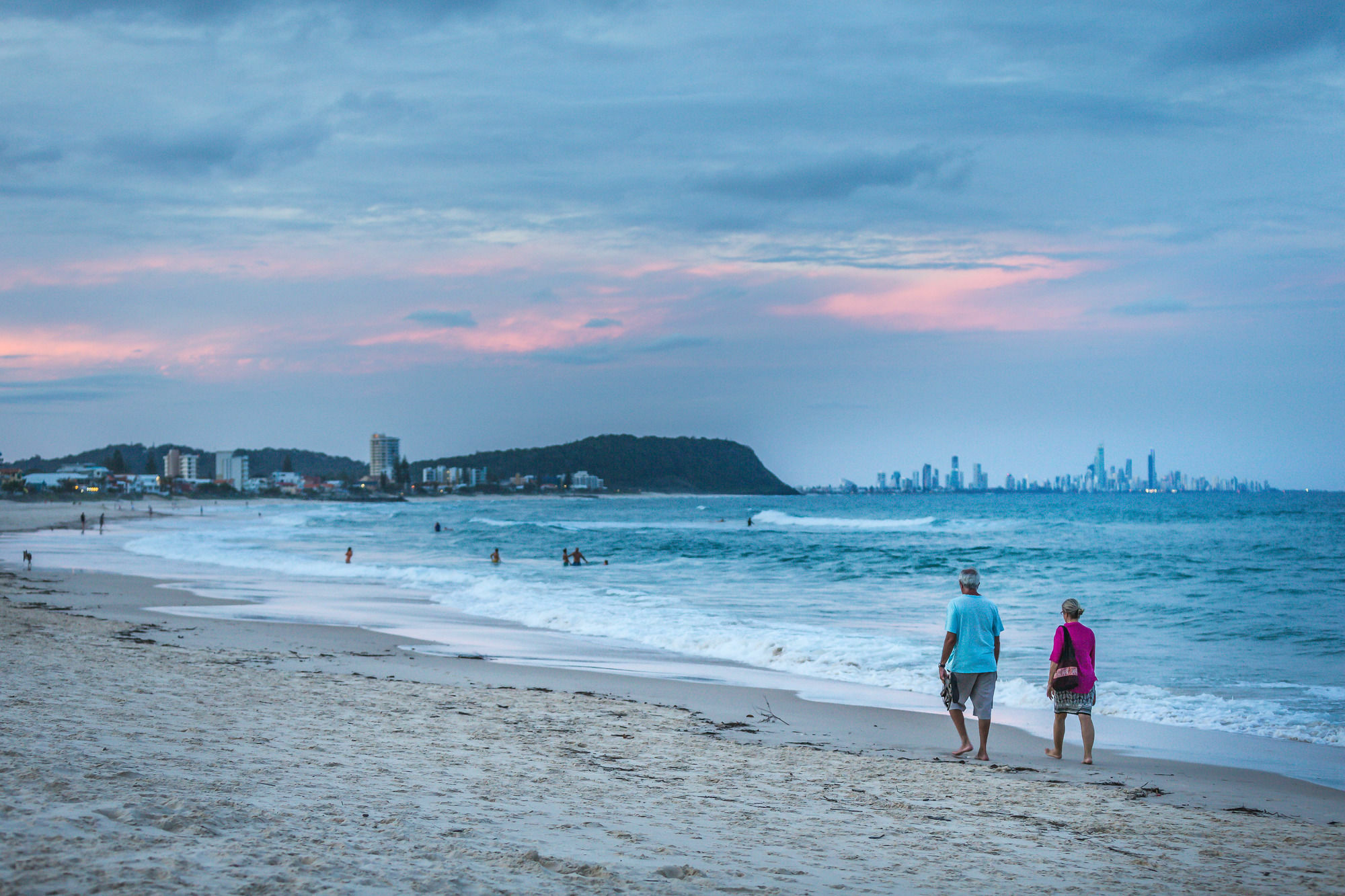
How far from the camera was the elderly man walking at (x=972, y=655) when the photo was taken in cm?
762

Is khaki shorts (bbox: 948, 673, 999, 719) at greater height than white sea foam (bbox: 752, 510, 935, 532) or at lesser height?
greater

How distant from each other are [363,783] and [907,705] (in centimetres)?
674

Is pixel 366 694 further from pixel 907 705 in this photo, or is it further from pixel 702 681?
pixel 907 705

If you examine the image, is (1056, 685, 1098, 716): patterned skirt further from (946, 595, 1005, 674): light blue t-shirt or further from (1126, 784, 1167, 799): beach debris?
(1126, 784, 1167, 799): beach debris

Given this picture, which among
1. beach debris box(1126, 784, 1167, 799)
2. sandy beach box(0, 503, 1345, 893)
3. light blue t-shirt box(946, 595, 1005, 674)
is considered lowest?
beach debris box(1126, 784, 1167, 799)

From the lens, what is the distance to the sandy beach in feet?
12.6

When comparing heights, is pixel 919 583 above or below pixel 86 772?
below

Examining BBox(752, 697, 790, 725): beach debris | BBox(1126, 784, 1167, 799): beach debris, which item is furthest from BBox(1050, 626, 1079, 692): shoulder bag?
BBox(752, 697, 790, 725): beach debris

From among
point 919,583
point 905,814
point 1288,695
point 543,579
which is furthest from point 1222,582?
point 905,814

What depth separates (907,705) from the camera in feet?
33.4

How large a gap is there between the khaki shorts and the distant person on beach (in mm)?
498

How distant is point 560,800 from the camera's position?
209 inches

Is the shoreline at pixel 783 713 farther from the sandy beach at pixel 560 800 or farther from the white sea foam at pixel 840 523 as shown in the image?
the white sea foam at pixel 840 523

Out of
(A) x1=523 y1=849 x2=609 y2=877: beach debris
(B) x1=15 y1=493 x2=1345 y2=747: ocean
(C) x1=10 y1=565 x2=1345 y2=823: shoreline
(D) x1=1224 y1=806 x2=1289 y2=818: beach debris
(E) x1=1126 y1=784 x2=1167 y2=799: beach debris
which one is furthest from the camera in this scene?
(B) x1=15 y1=493 x2=1345 y2=747: ocean
